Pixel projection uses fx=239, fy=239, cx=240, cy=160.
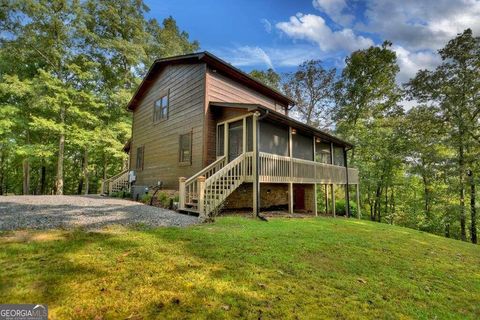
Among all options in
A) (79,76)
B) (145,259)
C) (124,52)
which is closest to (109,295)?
(145,259)

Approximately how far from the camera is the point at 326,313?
8.38 feet

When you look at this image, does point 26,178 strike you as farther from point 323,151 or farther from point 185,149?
point 323,151

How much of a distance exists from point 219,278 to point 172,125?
34.7 feet

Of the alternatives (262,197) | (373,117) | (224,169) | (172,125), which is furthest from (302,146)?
(373,117)

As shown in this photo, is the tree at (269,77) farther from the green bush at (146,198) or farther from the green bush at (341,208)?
the green bush at (146,198)

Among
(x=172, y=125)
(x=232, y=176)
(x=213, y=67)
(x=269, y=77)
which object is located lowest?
(x=232, y=176)

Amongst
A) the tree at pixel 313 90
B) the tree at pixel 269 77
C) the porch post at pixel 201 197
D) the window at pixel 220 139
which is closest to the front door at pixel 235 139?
the window at pixel 220 139

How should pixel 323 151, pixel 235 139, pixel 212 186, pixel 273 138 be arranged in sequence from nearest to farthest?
pixel 212 186 → pixel 235 139 → pixel 273 138 → pixel 323 151

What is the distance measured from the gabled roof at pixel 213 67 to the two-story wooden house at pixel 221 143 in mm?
47

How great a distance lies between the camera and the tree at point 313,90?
25.1m

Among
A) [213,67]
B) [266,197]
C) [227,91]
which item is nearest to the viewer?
[213,67]

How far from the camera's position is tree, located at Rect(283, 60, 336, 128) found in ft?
82.4

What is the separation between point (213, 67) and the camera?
36.4 feet

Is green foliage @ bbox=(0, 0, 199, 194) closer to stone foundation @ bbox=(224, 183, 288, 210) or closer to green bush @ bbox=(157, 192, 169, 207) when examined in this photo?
green bush @ bbox=(157, 192, 169, 207)
